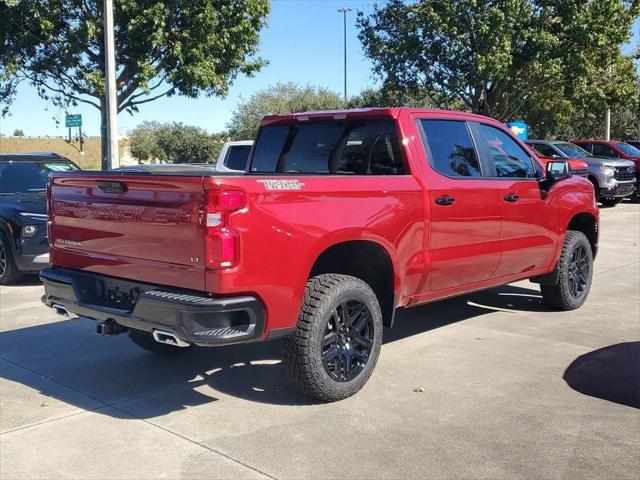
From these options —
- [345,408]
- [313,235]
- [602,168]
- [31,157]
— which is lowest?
[345,408]

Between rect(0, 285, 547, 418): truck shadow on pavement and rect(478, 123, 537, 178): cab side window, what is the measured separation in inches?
65.7

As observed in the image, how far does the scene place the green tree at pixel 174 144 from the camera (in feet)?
153

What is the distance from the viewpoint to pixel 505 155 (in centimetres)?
627

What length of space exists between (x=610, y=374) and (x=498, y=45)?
707 inches

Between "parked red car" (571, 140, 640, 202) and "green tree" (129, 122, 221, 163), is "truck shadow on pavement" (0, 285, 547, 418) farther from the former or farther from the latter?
"green tree" (129, 122, 221, 163)

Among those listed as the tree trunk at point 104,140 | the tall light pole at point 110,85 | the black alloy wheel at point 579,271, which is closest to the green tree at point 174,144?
the tree trunk at point 104,140

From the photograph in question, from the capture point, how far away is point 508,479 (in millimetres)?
3482

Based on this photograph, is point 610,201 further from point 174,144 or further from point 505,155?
point 174,144

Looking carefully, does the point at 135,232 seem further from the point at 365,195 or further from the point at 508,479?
the point at 508,479

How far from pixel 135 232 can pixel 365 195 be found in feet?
5.11

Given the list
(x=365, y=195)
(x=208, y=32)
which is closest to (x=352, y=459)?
(x=365, y=195)

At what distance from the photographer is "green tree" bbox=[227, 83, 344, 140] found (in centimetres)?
4678

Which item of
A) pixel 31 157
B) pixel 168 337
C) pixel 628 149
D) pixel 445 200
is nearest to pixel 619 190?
pixel 628 149

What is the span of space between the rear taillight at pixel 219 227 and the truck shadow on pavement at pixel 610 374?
281 centimetres
